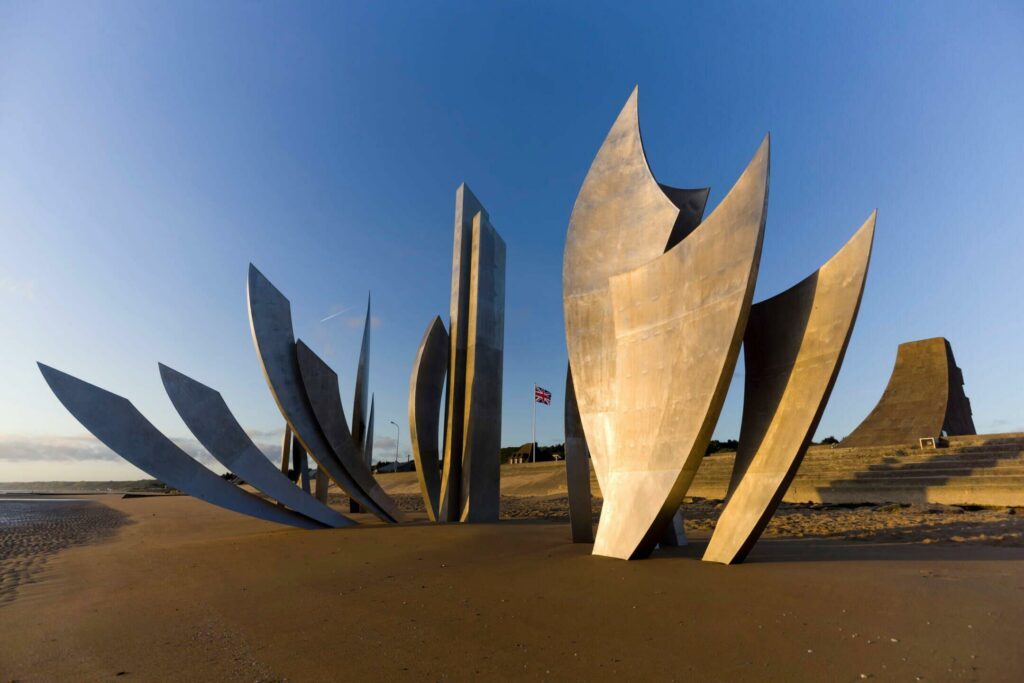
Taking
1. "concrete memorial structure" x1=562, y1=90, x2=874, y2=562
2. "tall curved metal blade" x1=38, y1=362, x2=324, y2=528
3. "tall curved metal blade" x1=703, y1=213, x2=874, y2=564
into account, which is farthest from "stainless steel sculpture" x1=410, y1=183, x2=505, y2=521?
"tall curved metal blade" x1=703, y1=213, x2=874, y2=564

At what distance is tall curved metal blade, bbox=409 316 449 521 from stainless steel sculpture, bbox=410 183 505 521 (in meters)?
0.02

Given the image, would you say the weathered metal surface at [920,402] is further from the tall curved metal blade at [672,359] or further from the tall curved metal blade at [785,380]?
the tall curved metal blade at [672,359]

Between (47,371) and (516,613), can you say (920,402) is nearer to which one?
(516,613)

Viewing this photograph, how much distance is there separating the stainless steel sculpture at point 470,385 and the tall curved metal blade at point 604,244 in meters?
3.76

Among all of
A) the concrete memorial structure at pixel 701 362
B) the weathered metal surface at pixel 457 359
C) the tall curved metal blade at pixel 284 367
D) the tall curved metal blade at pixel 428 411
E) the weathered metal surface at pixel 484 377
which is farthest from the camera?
the tall curved metal blade at pixel 428 411

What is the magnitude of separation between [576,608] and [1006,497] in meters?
13.1

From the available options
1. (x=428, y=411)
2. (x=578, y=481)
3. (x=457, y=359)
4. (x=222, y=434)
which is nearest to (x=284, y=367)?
(x=222, y=434)

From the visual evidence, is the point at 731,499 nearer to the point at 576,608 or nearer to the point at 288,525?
the point at 576,608

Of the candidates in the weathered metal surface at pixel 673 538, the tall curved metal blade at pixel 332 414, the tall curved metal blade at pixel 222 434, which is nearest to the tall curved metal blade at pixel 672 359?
the weathered metal surface at pixel 673 538

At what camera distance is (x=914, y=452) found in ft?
56.6

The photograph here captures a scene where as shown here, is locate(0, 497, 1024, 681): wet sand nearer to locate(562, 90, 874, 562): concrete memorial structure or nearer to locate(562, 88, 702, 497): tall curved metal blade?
locate(562, 90, 874, 562): concrete memorial structure

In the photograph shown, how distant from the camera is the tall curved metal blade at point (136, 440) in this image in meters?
7.48

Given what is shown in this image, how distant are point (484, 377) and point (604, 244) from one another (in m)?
4.52

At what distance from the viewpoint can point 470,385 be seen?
10938 mm
